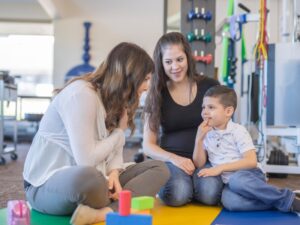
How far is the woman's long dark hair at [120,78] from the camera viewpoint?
1.46 m

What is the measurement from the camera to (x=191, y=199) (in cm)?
187

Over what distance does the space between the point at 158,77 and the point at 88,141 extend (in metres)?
0.67

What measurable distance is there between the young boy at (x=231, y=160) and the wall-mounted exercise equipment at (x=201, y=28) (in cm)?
140

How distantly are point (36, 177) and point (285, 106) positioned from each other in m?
2.50

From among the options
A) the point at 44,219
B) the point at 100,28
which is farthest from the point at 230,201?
the point at 100,28

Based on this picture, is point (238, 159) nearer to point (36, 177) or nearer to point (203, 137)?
point (203, 137)

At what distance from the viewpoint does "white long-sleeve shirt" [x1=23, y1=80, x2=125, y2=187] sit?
1377mm

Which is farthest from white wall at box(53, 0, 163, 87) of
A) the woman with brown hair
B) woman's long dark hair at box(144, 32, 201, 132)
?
the woman with brown hair

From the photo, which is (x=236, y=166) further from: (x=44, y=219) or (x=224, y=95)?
(x=44, y=219)

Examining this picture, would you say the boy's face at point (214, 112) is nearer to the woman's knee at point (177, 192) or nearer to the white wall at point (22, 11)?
the woman's knee at point (177, 192)

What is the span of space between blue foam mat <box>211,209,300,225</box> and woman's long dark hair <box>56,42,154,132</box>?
540 mm

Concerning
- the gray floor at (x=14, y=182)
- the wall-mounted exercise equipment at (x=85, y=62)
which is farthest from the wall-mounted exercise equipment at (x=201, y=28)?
the wall-mounted exercise equipment at (x=85, y=62)

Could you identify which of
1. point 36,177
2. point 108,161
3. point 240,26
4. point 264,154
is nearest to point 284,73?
point 240,26

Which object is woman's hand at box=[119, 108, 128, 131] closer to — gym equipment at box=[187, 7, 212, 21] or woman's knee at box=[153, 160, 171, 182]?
woman's knee at box=[153, 160, 171, 182]
